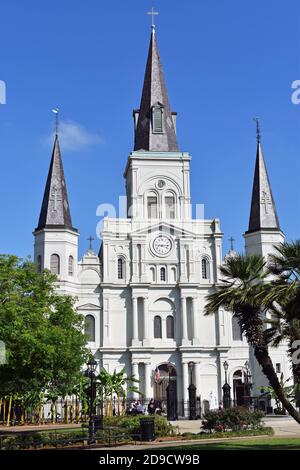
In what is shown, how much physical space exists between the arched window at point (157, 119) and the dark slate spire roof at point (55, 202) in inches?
441

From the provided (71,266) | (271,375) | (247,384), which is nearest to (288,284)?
(271,375)

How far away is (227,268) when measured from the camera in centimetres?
2619

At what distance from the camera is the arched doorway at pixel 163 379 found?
56125 millimetres

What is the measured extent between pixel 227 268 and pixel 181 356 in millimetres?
31577

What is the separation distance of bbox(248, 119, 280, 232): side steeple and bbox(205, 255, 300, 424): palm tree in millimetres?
34346

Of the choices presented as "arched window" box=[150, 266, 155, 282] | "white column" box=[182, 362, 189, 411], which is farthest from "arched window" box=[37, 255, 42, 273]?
"white column" box=[182, 362, 189, 411]

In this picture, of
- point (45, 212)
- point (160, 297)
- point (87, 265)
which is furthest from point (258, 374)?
point (45, 212)

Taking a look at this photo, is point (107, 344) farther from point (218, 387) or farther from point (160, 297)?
point (218, 387)

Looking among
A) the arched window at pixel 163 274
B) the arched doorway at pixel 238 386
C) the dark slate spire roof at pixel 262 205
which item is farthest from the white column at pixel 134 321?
the dark slate spire roof at pixel 262 205

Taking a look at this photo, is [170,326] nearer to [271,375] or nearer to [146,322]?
[146,322]

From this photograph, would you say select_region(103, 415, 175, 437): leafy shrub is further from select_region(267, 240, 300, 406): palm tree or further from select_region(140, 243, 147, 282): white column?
select_region(140, 243, 147, 282): white column

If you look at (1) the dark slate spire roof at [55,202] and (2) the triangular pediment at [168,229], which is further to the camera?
(2) the triangular pediment at [168,229]

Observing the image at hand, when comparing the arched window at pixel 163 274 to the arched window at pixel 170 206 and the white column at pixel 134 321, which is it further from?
the arched window at pixel 170 206

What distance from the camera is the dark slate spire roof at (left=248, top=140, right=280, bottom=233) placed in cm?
5952
